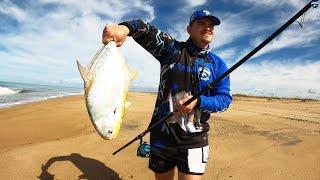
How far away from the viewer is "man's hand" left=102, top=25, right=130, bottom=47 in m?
2.57

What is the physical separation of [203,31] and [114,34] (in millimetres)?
1208

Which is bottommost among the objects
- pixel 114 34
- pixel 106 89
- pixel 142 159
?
pixel 142 159

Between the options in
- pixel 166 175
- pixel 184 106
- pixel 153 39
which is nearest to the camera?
pixel 184 106

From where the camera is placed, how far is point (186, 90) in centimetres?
353

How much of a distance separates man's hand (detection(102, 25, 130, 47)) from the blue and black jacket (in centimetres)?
69

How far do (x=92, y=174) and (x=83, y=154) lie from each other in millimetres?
820

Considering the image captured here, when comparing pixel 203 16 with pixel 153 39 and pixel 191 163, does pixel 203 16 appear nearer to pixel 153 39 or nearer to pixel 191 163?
pixel 153 39

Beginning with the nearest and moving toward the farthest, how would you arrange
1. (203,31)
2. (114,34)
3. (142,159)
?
(114,34)
(203,31)
(142,159)

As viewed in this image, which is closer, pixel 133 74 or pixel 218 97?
pixel 133 74

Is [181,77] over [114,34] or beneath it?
beneath

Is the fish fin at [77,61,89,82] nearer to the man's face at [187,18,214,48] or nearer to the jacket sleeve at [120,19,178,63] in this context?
the jacket sleeve at [120,19,178,63]

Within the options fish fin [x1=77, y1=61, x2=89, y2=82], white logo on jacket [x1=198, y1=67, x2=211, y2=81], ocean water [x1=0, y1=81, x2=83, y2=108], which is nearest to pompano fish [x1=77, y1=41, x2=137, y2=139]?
fish fin [x1=77, y1=61, x2=89, y2=82]

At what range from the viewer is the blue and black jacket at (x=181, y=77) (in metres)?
3.52

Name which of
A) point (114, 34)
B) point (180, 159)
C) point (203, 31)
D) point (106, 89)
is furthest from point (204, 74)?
point (106, 89)
